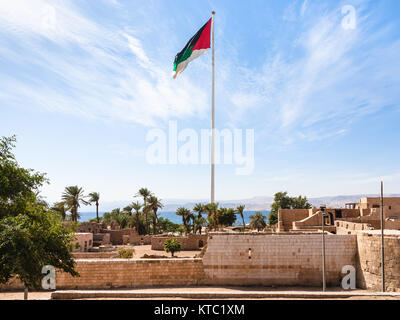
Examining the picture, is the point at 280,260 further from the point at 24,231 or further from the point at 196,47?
the point at 196,47

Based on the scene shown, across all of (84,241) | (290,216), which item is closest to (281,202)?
(290,216)

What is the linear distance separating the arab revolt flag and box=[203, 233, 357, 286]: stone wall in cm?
2119

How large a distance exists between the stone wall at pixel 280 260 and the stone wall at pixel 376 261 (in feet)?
1.93

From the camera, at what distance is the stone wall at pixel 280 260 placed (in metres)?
15.1

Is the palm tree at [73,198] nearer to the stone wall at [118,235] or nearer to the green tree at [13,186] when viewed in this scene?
the stone wall at [118,235]

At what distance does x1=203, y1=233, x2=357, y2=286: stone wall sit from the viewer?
15117 mm

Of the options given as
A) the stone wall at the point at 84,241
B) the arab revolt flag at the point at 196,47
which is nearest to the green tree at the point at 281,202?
the stone wall at the point at 84,241

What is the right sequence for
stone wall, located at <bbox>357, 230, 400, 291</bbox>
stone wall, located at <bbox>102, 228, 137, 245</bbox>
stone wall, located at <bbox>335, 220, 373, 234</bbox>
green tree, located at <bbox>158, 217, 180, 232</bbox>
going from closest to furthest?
stone wall, located at <bbox>357, 230, 400, 291</bbox> < stone wall, located at <bbox>335, 220, 373, 234</bbox> < stone wall, located at <bbox>102, 228, 137, 245</bbox> < green tree, located at <bbox>158, 217, 180, 232</bbox>

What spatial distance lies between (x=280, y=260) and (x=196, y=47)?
2355 cm

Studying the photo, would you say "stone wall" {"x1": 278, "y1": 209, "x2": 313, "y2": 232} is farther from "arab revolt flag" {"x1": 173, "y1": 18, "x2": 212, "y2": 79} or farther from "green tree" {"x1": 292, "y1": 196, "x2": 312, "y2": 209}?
"green tree" {"x1": 292, "y1": 196, "x2": 312, "y2": 209}

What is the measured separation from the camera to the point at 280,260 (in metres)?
15.2

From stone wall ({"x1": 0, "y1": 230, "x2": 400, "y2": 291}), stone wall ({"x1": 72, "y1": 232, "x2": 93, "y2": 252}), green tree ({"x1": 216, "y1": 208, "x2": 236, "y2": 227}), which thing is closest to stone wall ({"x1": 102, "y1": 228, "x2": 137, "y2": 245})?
stone wall ({"x1": 72, "y1": 232, "x2": 93, "y2": 252})

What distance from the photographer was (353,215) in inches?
1517
